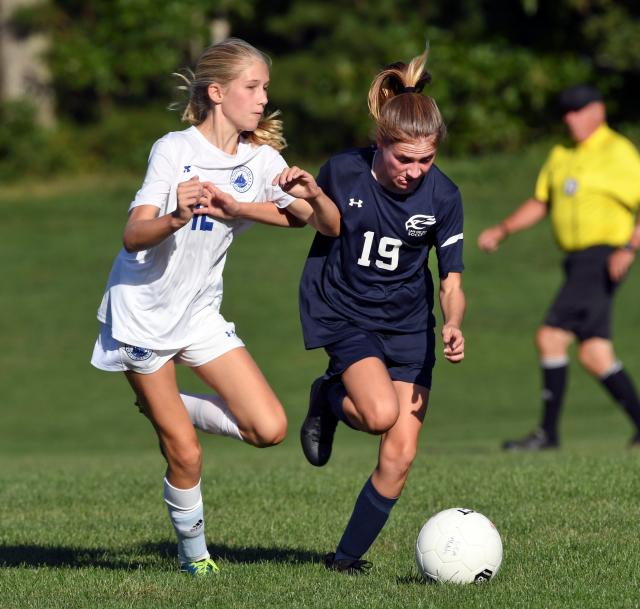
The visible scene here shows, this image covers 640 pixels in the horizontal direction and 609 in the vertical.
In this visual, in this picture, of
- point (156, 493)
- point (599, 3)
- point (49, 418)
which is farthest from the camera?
point (599, 3)

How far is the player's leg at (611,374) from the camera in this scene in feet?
36.8

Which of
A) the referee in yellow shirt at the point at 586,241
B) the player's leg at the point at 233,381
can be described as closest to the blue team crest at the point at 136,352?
the player's leg at the point at 233,381

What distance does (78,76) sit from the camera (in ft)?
105

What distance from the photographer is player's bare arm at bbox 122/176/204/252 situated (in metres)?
5.58

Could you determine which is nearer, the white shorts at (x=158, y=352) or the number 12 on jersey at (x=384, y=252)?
the white shorts at (x=158, y=352)

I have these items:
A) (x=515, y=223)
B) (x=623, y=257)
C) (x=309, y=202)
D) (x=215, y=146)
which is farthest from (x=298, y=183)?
(x=623, y=257)

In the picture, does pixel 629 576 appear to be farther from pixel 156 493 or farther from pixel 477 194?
pixel 477 194

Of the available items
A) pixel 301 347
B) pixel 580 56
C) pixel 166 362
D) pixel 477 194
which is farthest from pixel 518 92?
pixel 166 362

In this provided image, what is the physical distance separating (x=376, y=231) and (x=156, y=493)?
3.01 metres

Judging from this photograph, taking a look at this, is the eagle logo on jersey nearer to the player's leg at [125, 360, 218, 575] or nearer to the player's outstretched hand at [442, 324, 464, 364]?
the player's outstretched hand at [442, 324, 464, 364]

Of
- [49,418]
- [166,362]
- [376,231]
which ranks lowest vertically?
[49,418]

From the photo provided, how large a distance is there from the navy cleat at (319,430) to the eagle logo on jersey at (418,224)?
92cm

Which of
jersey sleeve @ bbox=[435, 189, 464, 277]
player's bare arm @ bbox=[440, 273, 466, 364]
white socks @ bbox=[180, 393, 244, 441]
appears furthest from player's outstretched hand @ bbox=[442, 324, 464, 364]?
white socks @ bbox=[180, 393, 244, 441]

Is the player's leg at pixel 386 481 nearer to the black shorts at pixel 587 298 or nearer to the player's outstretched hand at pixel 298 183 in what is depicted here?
the player's outstretched hand at pixel 298 183
